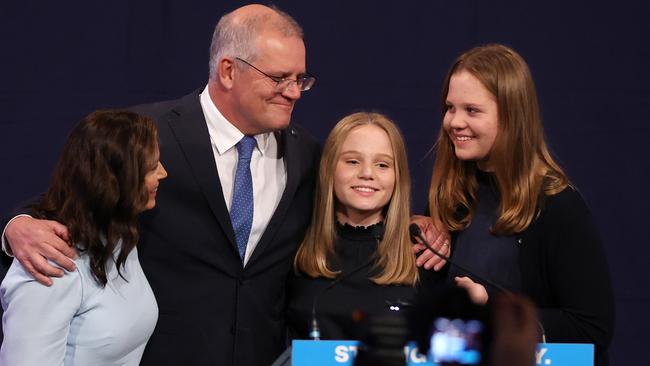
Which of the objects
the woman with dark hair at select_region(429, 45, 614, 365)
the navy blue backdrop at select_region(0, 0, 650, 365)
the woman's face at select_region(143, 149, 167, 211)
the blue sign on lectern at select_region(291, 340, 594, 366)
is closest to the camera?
the blue sign on lectern at select_region(291, 340, 594, 366)

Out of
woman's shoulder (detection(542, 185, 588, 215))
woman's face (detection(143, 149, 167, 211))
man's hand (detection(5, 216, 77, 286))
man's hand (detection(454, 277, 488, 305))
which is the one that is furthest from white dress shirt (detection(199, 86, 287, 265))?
man's hand (detection(454, 277, 488, 305))

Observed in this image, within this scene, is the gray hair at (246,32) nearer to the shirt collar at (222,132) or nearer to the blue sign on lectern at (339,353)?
the shirt collar at (222,132)

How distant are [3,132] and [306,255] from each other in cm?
171

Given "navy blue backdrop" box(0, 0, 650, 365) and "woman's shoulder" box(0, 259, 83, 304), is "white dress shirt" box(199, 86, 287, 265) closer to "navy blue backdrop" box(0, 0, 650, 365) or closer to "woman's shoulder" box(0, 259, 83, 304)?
"woman's shoulder" box(0, 259, 83, 304)

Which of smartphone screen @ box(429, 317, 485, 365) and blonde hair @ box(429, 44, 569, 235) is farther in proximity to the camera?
blonde hair @ box(429, 44, 569, 235)

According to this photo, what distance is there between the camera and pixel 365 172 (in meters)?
2.56

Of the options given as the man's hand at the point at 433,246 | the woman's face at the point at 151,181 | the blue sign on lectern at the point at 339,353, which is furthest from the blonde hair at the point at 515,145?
the woman's face at the point at 151,181

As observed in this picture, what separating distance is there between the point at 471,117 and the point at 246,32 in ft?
2.14

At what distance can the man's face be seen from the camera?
2627mm

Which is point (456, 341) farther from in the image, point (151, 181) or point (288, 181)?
point (288, 181)

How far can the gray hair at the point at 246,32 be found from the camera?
8.84ft

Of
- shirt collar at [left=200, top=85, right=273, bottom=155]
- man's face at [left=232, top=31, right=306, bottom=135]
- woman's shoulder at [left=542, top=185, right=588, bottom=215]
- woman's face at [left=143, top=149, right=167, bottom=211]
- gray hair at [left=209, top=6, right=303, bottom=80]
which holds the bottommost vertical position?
woman's shoulder at [left=542, top=185, right=588, bottom=215]

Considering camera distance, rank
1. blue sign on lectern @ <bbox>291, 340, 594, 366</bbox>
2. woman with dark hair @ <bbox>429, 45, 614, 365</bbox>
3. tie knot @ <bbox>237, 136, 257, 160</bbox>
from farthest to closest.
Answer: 1. tie knot @ <bbox>237, 136, 257, 160</bbox>
2. woman with dark hair @ <bbox>429, 45, 614, 365</bbox>
3. blue sign on lectern @ <bbox>291, 340, 594, 366</bbox>

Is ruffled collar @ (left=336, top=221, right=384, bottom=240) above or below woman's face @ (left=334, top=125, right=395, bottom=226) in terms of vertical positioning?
below
